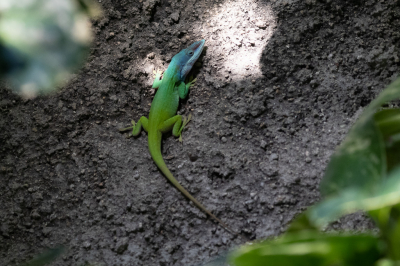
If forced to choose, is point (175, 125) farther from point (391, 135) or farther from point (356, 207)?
point (356, 207)

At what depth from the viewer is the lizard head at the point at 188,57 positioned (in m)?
2.42

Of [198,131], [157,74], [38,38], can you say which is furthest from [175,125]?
[38,38]

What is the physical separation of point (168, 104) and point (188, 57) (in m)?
0.42

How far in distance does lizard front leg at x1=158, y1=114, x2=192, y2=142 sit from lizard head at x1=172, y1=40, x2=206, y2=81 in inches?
14.7

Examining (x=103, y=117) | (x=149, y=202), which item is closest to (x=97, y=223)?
(x=149, y=202)

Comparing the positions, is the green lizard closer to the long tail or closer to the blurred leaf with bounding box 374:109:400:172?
the long tail

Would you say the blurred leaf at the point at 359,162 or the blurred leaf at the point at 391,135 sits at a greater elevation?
the blurred leaf at the point at 391,135

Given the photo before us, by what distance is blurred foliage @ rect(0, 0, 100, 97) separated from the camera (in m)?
0.64

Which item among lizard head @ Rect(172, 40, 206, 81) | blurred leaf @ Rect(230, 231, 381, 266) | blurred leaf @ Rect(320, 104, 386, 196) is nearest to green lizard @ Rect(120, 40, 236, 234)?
lizard head @ Rect(172, 40, 206, 81)

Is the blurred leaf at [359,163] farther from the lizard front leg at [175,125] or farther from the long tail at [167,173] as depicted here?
the lizard front leg at [175,125]

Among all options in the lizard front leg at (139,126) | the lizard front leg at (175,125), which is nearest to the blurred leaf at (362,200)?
the lizard front leg at (175,125)

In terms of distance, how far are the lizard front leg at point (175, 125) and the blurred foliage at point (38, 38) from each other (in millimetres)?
1547

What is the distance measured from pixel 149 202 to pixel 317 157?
112 centimetres

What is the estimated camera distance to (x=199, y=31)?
8.38ft
